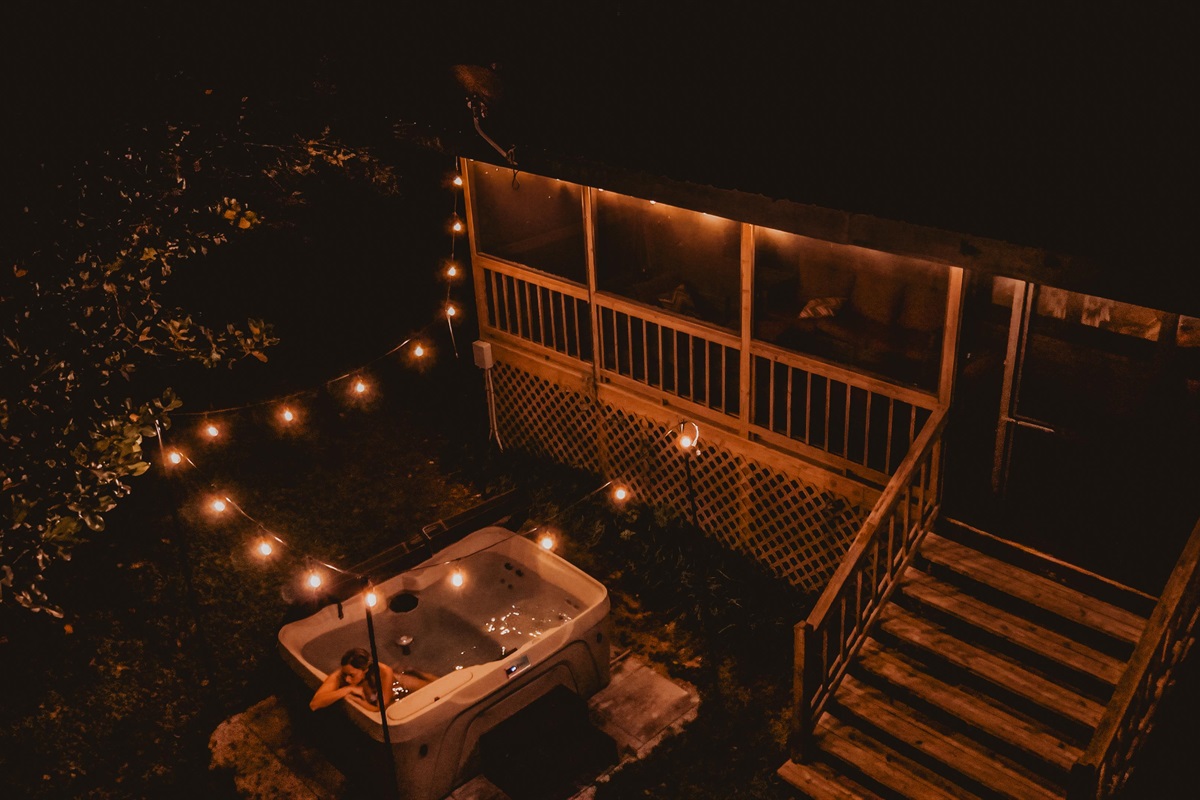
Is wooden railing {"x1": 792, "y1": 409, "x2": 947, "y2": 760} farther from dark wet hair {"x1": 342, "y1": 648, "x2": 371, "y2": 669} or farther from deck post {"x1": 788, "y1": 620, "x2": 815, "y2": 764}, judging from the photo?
dark wet hair {"x1": 342, "y1": 648, "x2": 371, "y2": 669}

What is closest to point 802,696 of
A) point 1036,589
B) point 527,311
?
point 1036,589

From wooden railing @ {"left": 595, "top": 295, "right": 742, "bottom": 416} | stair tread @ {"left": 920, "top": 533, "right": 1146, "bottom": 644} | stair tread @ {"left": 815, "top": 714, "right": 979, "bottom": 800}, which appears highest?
wooden railing @ {"left": 595, "top": 295, "right": 742, "bottom": 416}

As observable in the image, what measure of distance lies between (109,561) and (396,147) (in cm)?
588

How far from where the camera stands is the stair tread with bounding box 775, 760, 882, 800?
8086 millimetres

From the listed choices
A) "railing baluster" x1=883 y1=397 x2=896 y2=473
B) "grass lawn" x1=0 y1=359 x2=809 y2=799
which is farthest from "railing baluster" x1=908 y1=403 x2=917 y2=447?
"grass lawn" x1=0 y1=359 x2=809 y2=799

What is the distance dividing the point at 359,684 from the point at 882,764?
4314 millimetres

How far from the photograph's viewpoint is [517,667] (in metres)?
8.38

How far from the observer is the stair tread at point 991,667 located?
25.2 feet

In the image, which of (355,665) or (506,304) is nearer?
(355,665)

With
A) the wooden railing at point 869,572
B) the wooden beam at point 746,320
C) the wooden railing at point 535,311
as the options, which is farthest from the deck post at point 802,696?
the wooden railing at point 535,311

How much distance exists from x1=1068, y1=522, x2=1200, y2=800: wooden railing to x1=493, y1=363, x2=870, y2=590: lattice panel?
9.07 ft

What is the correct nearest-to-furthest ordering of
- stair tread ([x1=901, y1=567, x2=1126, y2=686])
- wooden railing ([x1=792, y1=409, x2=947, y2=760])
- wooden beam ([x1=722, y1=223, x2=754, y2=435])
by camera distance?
1. stair tread ([x1=901, y1=567, x2=1126, y2=686])
2. wooden railing ([x1=792, y1=409, x2=947, y2=760])
3. wooden beam ([x1=722, y1=223, x2=754, y2=435])

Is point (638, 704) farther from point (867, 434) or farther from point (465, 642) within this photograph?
point (867, 434)

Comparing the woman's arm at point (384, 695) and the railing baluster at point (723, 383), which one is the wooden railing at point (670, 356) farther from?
the woman's arm at point (384, 695)
